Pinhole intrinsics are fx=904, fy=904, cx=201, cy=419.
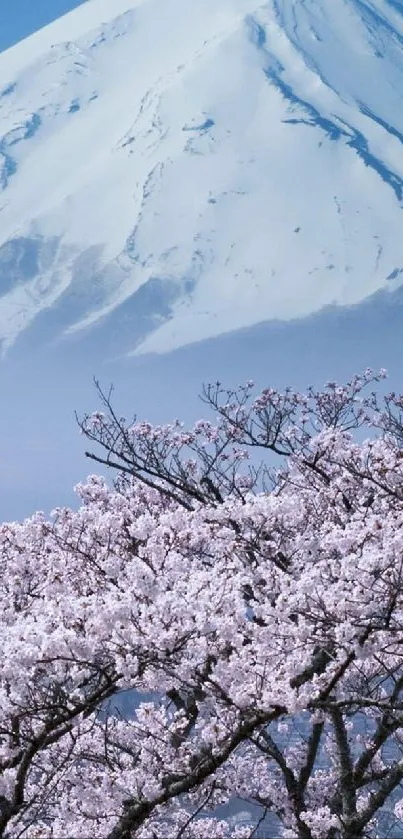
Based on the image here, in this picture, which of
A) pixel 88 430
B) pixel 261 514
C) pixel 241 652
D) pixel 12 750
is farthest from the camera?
pixel 88 430

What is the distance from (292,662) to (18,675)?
A: 2245 mm

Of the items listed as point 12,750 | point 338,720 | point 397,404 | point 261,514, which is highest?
point 397,404

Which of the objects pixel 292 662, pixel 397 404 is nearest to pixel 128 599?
pixel 292 662

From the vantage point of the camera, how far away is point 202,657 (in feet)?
23.3

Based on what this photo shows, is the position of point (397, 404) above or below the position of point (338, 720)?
above

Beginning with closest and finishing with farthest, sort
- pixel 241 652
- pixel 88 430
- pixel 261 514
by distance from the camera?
pixel 241 652
pixel 261 514
pixel 88 430

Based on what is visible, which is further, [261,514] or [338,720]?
[261,514]

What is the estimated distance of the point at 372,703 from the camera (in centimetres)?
684

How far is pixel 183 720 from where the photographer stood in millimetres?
8359

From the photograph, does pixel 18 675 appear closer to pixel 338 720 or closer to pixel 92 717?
pixel 92 717

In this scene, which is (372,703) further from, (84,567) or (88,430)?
(88,430)

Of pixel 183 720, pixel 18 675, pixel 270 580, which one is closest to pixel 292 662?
pixel 270 580

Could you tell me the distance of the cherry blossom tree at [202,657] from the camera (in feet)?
22.5

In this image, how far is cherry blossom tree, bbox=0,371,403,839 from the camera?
22.5 feet
